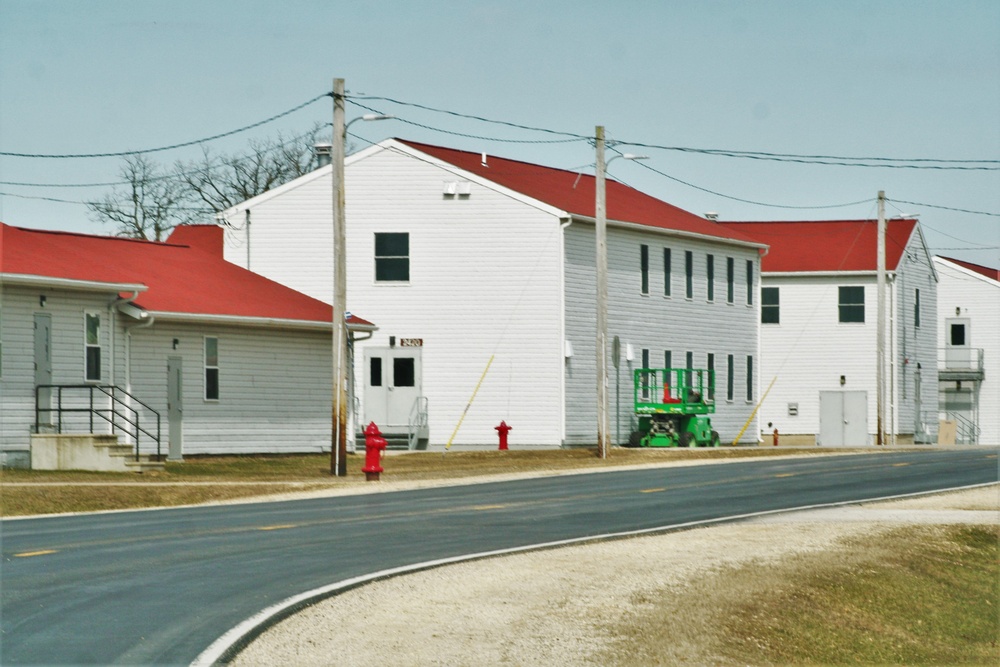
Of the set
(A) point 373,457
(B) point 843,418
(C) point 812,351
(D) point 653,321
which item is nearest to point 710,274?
(D) point 653,321

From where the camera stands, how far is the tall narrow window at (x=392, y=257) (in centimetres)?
4062

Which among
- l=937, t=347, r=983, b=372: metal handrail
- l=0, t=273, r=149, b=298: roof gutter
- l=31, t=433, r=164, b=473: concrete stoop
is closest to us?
l=0, t=273, r=149, b=298: roof gutter

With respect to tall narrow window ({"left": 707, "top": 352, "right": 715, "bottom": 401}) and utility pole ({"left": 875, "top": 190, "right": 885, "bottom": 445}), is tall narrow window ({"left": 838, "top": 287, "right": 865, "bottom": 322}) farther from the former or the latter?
tall narrow window ({"left": 707, "top": 352, "right": 715, "bottom": 401})

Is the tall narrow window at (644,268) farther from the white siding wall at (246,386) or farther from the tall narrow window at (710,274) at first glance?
the white siding wall at (246,386)

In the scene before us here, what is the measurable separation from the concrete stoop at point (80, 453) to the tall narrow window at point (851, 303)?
1373 inches

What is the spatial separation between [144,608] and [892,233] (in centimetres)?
5001

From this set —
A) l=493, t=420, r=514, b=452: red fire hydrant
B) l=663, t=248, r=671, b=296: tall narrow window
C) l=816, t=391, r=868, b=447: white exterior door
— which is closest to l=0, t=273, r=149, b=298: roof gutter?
l=493, t=420, r=514, b=452: red fire hydrant

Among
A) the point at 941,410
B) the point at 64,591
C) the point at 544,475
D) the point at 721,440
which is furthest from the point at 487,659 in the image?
the point at 941,410

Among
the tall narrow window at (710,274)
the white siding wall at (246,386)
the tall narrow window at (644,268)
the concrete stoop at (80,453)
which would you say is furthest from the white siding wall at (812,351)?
the concrete stoop at (80,453)

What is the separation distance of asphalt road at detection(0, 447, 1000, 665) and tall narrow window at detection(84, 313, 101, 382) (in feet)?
30.4

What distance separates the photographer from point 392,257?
40.8 meters

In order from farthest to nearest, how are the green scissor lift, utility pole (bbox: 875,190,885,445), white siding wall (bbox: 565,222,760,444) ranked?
utility pole (bbox: 875,190,885,445) < the green scissor lift < white siding wall (bbox: 565,222,760,444)

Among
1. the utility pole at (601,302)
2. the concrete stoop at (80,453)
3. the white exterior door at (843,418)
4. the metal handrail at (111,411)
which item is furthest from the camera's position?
the white exterior door at (843,418)

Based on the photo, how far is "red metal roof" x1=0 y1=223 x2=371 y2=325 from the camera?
99.6ft
